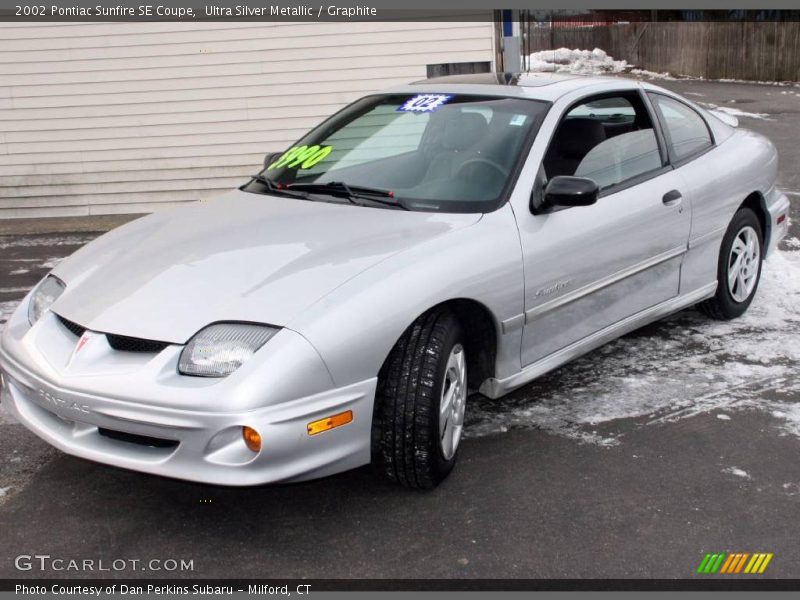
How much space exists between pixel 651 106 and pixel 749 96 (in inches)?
721

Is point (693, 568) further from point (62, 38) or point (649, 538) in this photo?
point (62, 38)

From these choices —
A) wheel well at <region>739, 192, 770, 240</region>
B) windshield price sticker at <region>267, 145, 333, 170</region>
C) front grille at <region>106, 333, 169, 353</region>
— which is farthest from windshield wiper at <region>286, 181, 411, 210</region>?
wheel well at <region>739, 192, 770, 240</region>

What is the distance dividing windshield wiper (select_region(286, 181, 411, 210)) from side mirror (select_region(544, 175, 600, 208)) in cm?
64

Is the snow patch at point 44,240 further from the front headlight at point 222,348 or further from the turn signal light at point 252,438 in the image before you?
the turn signal light at point 252,438

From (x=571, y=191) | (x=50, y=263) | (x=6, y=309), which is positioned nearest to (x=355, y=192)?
(x=571, y=191)

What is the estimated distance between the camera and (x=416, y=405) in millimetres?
3588

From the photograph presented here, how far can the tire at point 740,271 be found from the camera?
5.66m

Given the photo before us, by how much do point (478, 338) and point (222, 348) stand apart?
1.25m

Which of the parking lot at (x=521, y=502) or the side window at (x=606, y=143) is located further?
the side window at (x=606, y=143)

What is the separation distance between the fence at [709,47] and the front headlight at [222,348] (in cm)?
2543

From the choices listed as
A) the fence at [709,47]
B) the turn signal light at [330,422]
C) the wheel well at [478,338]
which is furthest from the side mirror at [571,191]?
the fence at [709,47]

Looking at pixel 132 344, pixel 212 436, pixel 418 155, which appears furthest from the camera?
pixel 418 155

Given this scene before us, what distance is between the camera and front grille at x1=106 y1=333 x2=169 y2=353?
3.43 meters

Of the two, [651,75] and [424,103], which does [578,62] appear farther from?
[424,103]
